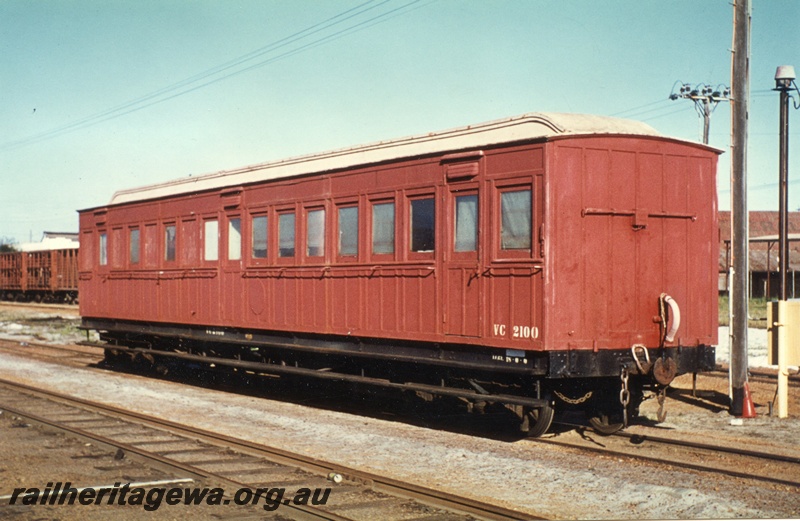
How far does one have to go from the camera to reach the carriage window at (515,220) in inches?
379

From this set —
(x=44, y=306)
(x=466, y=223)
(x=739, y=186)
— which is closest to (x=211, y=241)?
(x=466, y=223)

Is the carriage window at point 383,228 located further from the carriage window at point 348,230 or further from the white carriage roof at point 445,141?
the white carriage roof at point 445,141

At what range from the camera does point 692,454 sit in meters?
9.23

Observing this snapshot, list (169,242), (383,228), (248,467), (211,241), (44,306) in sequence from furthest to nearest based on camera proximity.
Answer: (44,306)
(169,242)
(211,241)
(383,228)
(248,467)

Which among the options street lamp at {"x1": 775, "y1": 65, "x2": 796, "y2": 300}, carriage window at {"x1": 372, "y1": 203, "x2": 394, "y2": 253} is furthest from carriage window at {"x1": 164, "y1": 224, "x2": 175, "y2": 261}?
street lamp at {"x1": 775, "y1": 65, "x2": 796, "y2": 300}

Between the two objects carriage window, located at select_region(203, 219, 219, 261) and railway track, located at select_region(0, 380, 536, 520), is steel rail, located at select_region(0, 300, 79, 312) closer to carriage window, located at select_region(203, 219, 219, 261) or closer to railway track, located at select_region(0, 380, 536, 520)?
carriage window, located at select_region(203, 219, 219, 261)

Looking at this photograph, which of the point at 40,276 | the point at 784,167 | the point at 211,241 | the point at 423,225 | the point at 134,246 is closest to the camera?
the point at 423,225

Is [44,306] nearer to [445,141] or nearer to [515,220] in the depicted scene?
[445,141]

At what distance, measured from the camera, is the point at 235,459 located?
347 inches

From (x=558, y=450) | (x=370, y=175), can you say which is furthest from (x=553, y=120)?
(x=558, y=450)

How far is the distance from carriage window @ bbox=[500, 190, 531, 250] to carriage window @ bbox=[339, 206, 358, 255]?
267cm

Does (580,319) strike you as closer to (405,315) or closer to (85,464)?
(405,315)

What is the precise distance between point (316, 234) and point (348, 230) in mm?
760

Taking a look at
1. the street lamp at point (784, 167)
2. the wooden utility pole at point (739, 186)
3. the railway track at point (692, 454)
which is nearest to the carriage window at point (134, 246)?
the railway track at point (692, 454)
